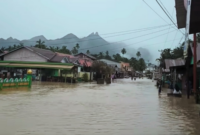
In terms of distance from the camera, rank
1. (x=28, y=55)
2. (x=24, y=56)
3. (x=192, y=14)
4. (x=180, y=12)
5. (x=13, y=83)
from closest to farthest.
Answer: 1. (x=192, y=14)
2. (x=180, y=12)
3. (x=13, y=83)
4. (x=28, y=55)
5. (x=24, y=56)

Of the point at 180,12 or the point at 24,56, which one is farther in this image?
the point at 24,56

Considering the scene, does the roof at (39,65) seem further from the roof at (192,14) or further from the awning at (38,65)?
the roof at (192,14)

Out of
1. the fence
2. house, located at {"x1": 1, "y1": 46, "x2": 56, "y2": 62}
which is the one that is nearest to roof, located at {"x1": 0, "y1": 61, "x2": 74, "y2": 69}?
house, located at {"x1": 1, "y1": 46, "x2": 56, "y2": 62}

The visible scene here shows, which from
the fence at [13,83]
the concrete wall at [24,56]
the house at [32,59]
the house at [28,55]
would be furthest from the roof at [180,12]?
the concrete wall at [24,56]

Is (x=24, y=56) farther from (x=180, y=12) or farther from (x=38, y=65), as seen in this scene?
(x=180, y=12)

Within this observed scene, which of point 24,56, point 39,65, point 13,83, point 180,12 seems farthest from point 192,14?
point 24,56

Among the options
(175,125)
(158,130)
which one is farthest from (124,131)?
(175,125)

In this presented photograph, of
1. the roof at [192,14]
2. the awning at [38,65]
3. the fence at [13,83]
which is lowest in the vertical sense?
the fence at [13,83]

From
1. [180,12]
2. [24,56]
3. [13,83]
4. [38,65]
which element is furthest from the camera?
[24,56]

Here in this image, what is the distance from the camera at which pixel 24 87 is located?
24.6 metres

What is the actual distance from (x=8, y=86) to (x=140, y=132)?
17.4 meters

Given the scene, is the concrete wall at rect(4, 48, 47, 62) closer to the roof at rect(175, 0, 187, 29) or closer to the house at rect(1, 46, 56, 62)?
the house at rect(1, 46, 56, 62)

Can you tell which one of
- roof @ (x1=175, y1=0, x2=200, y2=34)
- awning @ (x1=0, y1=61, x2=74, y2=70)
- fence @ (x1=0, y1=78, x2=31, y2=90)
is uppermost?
roof @ (x1=175, y1=0, x2=200, y2=34)

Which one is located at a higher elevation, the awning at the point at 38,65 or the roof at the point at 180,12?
the roof at the point at 180,12
